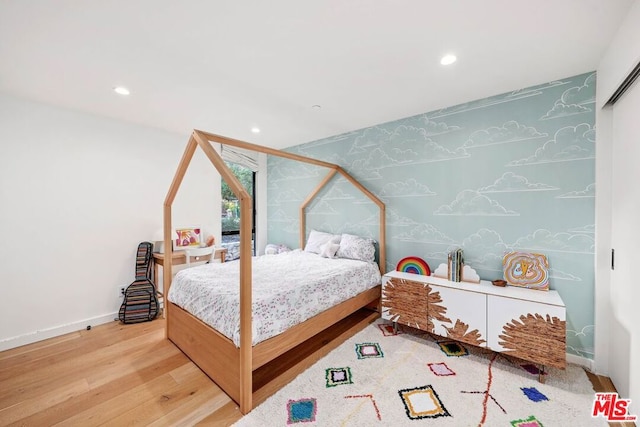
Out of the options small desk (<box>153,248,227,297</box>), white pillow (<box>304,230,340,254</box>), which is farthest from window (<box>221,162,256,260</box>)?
white pillow (<box>304,230,340,254</box>)

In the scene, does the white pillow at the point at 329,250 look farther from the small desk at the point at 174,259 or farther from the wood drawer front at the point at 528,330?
the wood drawer front at the point at 528,330

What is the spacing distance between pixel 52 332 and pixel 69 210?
1.33 metres

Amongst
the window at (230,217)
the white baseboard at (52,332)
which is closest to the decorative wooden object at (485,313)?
the window at (230,217)

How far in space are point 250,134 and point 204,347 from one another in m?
2.83

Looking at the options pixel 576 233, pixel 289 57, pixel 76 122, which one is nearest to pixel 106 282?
pixel 76 122

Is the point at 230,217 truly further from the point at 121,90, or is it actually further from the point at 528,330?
the point at 528,330

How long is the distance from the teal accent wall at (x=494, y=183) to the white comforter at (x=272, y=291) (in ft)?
2.83

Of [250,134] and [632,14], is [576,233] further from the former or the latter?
[250,134]

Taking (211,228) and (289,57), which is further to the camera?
(211,228)

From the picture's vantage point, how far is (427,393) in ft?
6.38

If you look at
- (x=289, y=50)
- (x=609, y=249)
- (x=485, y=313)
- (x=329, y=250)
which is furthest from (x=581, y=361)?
(x=289, y=50)

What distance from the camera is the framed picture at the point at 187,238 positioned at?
146 inches

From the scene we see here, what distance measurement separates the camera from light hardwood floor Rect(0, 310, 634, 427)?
Answer: 5.75 ft

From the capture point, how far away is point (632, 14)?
5.01 feet
